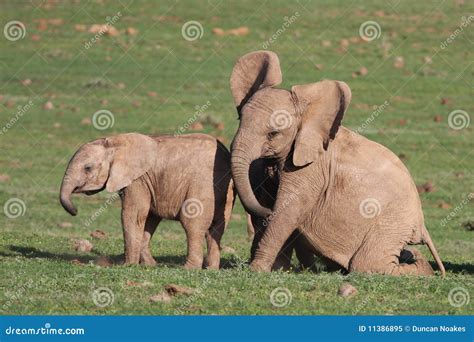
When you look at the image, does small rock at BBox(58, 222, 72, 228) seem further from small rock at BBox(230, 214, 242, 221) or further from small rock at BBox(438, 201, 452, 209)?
small rock at BBox(438, 201, 452, 209)

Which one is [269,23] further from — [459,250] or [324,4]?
[459,250]

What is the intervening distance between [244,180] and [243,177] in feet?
0.11

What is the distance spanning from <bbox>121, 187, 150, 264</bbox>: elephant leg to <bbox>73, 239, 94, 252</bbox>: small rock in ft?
8.13

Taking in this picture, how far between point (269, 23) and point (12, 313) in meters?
28.7

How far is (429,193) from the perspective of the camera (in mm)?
27812

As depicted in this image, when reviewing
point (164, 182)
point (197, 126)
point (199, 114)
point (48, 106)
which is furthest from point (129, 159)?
point (48, 106)

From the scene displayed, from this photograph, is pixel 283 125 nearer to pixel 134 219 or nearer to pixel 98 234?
pixel 134 219

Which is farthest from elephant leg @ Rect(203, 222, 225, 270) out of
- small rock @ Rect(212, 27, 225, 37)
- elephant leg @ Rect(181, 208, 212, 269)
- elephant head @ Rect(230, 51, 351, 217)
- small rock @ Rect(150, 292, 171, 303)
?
small rock @ Rect(212, 27, 225, 37)

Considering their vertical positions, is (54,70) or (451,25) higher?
(451,25)

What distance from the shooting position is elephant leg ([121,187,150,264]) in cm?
1722

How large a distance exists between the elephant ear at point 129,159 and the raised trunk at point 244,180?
4.44 ft

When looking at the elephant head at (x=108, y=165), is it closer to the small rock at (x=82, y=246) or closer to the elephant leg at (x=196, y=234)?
the elephant leg at (x=196, y=234)

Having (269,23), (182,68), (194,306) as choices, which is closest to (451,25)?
(269,23)

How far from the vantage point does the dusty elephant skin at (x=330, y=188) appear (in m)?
16.8
